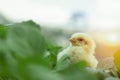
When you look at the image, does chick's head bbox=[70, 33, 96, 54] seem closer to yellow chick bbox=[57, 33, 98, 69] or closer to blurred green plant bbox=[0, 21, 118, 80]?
yellow chick bbox=[57, 33, 98, 69]

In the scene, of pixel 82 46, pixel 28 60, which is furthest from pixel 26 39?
pixel 82 46

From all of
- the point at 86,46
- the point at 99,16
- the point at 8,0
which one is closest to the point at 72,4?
the point at 99,16

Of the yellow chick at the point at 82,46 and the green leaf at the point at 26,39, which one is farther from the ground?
the yellow chick at the point at 82,46

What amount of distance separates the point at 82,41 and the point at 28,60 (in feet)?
1.24

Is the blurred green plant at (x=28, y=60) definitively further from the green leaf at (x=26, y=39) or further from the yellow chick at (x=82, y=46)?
the yellow chick at (x=82, y=46)

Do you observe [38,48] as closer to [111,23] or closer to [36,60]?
[36,60]

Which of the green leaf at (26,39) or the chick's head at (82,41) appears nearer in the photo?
the green leaf at (26,39)

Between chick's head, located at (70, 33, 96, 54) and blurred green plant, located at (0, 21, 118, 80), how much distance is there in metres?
0.27

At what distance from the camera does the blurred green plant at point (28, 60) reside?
125 millimetres

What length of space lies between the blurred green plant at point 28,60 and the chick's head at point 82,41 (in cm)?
27

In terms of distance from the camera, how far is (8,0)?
2.11 m

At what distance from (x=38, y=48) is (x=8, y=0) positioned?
6.48 feet

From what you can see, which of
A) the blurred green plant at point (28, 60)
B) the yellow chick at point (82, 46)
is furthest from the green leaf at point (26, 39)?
the yellow chick at point (82, 46)

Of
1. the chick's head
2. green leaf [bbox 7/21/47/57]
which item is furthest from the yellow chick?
green leaf [bbox 7/21/47/57]
